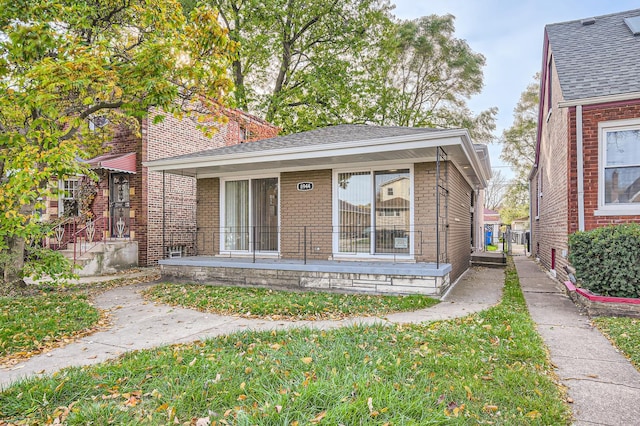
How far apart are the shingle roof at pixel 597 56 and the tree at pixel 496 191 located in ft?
149

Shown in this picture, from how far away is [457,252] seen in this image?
9.80 m

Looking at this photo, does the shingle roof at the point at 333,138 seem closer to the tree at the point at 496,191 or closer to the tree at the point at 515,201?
the tree at the point at 515,201

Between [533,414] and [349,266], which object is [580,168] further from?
[533,414]

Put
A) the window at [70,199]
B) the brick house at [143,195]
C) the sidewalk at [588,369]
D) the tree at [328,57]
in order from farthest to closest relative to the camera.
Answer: the tree at [328,57], the window at [70,199], the brick house at [143,195], the sidewalk at [588,369]

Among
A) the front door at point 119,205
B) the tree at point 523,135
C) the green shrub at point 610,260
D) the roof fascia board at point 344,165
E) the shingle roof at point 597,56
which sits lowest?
the green shrub at point 610,260

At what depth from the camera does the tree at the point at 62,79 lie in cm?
578

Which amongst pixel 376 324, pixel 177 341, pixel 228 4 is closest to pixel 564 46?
pixel 376 324

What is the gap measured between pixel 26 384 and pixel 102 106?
20.1ft

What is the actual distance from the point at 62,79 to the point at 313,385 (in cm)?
573

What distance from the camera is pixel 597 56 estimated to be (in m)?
7.96

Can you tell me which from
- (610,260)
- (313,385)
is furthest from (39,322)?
(610,260)

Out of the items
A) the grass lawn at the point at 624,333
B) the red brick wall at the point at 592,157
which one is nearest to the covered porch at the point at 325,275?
the grass lawn at the point at 624,333

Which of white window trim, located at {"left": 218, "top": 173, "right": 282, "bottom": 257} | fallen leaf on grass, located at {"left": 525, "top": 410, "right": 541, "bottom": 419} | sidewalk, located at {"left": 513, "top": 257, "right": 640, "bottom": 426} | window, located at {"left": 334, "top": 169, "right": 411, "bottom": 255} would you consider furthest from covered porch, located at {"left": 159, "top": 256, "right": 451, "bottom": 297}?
fallen leaf on grass, located at {"left": 525, "top": 410, "right": 541, "bottom": 419}

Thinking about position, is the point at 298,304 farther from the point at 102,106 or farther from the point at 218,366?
the point at 102,106
